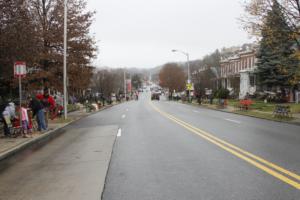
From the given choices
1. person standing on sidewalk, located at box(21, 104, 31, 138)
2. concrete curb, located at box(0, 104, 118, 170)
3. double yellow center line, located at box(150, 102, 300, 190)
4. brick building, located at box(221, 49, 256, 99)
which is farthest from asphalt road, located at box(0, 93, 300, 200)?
brick building, located at box(221, 49, 256, 99)

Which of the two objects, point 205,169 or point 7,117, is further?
point 7,117

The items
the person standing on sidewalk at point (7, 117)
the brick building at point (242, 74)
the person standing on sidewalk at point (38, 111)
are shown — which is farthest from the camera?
the brick building at point (242, 74)

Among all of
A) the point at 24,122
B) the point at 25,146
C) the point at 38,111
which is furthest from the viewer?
the point at 38,111

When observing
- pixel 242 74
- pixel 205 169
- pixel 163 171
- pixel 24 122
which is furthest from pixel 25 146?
pixel 242 74


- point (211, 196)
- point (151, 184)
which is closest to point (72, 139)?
point (151, 184)

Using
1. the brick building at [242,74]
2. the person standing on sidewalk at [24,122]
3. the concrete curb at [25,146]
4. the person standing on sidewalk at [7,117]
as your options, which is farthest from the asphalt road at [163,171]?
the brick building at [242,74]

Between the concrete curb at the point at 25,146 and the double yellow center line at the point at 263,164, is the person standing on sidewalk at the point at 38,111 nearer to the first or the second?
the concrete curb at the point at 25,146

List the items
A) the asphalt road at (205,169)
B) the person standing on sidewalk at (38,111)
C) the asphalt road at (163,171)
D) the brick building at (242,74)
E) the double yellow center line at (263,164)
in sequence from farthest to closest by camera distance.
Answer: the brick building at (242,74)
the person standing on sidewalk at (38,111)
the double yellow center line at (263,164)
the asphalt road at (163,171)
the asphalt road at (205,169)

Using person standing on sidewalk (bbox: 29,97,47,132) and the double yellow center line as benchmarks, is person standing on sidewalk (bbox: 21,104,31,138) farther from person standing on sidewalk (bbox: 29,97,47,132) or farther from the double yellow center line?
the double yellow center line

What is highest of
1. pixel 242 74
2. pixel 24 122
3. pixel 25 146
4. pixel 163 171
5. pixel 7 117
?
pixel 242 74

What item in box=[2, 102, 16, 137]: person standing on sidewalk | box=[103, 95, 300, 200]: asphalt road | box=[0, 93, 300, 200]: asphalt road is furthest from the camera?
box=[2, 102, 16, 137]: person standing on sidewalk

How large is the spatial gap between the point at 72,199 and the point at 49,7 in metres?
27.5

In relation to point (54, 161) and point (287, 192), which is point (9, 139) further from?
point (287, 192)

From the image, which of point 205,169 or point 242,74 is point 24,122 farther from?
point 242,74
